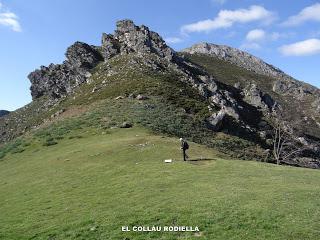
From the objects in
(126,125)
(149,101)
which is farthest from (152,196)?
(149,101)

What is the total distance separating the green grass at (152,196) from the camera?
21.6 meters

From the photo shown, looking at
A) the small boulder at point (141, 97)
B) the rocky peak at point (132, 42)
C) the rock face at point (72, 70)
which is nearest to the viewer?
the small boulder at point (141, 97)

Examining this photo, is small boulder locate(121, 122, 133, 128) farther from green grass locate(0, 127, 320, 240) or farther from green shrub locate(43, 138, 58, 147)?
green grass locate(0, 127, 320, 240)

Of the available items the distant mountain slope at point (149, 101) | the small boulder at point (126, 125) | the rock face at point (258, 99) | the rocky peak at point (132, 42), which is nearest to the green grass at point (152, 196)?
the small boulder at point (126, 125)

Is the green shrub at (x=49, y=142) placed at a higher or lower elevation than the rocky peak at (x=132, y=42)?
lower

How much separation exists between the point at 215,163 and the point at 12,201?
17540 millimetres

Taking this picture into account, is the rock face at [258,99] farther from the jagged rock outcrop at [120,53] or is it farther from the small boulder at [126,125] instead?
the small boulder at [126,125]

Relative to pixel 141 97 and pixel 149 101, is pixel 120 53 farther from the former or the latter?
pixel 149 101

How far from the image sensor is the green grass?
21.6m

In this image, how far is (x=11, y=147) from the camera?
208ft

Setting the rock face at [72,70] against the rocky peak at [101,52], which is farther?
the rock face at [72,70]

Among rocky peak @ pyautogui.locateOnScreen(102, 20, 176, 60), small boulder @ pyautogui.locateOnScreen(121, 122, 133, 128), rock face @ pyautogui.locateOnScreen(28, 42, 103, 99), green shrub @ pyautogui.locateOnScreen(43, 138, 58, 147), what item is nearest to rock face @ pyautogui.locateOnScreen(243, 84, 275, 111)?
rocky peak @ pyautogui.locateOnScreen(102, 20, 176, 60)

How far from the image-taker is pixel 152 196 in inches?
1084

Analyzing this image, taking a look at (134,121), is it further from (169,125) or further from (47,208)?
(47,208)
